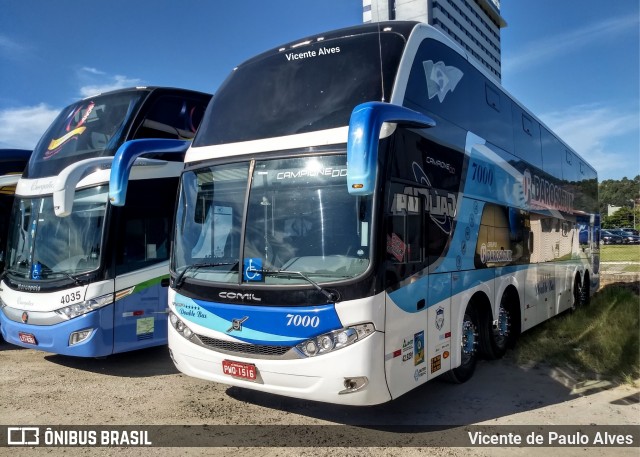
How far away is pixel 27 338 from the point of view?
7176 mm

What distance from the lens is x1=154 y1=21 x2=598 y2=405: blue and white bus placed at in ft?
14.2

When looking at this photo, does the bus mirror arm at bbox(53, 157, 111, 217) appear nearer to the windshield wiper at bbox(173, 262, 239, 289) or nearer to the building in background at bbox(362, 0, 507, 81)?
the windshield wiper at bbox(173, 262, 239, 289)

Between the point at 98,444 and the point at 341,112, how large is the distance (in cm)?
388

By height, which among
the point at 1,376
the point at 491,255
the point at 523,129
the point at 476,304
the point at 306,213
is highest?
the point at 523,129

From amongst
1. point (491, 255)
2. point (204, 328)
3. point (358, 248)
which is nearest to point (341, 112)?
point (358, 248)

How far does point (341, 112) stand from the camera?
4.80 meters

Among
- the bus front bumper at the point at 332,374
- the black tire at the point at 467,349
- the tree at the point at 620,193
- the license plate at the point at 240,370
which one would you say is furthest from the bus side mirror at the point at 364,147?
the tree at the point at 620,193

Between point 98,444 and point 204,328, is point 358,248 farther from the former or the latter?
point 98,444

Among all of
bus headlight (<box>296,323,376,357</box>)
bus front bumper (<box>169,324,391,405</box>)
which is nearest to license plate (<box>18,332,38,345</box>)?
bus front bumper (<box>169,324,391,405</box>)

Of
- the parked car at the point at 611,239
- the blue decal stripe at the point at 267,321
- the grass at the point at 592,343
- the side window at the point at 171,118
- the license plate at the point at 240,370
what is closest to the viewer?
the blue decal stripe at the point at 267,321

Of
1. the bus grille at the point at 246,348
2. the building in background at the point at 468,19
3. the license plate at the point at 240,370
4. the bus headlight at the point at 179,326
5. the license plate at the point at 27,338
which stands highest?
the building in background at the point at 468,19

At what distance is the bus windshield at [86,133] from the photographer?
25.5ft

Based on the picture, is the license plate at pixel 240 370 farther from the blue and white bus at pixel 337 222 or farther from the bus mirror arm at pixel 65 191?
the bus mirror arm at pixel 65 191

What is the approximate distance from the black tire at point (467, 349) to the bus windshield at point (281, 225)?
2.61 metres
